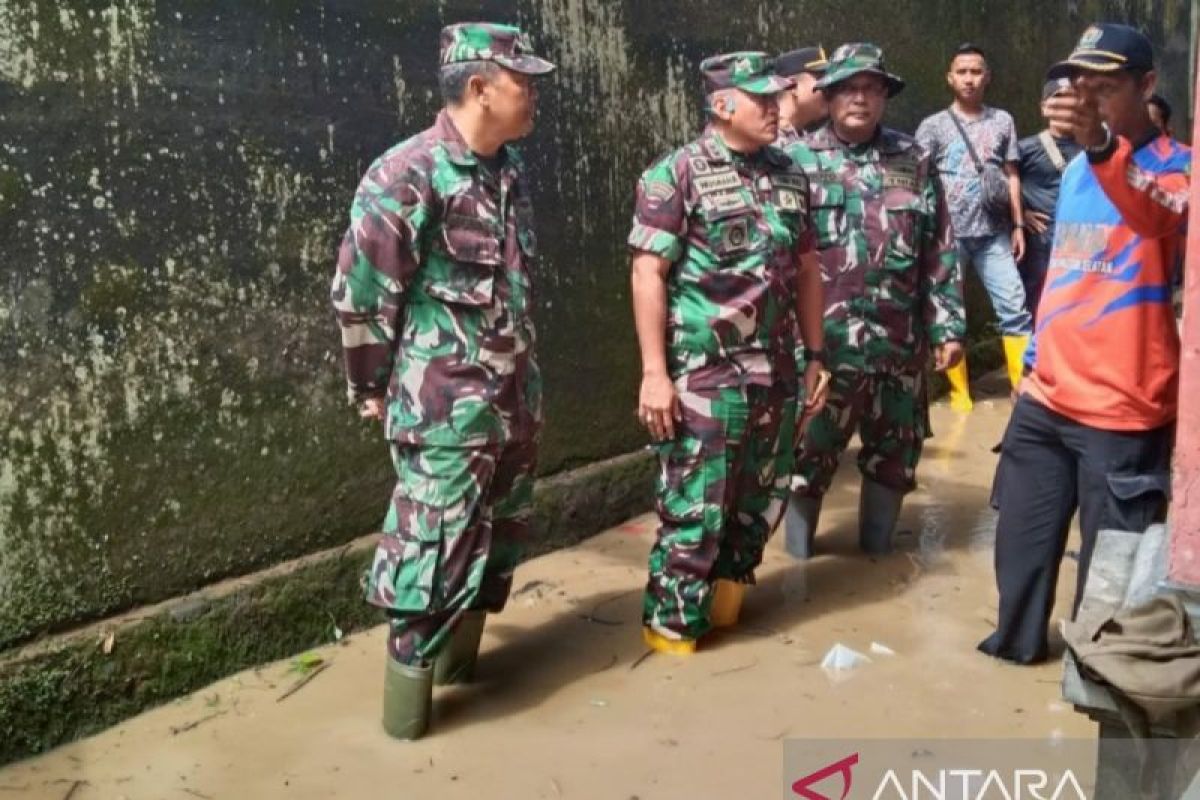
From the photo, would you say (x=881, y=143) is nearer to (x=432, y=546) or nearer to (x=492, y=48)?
(x=492, y=48)

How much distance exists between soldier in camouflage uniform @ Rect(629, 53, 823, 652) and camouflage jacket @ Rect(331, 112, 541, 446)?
589 mm

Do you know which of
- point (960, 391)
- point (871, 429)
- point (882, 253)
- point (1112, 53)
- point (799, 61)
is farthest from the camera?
point (960, 391)

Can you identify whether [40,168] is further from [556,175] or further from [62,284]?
[556,175]

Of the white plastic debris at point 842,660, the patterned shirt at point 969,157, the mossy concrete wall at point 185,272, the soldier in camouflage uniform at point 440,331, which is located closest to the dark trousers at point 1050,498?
the white plastic debris at point 842,660

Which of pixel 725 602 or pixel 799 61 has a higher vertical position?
pixel 799 61

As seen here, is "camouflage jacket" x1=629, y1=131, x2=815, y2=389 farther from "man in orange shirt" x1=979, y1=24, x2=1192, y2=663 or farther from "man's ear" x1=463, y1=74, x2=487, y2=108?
"man in orange shirt" x1=979, y1=24, x2=1192, y2=663

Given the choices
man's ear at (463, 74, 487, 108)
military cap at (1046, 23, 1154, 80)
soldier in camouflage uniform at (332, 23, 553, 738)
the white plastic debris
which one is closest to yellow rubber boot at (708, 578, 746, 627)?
the white plastic debris

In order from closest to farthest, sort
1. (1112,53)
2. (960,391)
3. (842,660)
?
1. (1112,53)
2. (842,660)
3. (960,391)

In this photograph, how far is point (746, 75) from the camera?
12.9 ft

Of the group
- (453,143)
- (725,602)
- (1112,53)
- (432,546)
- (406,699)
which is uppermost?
(1112,53)

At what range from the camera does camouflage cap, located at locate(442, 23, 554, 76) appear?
11.3 feet

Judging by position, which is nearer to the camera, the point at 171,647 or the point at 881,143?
the point at 171,647

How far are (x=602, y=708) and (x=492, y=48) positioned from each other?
190cm

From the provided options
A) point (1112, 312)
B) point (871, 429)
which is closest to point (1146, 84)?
point (1112, 312)
